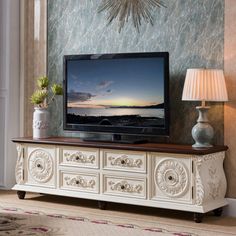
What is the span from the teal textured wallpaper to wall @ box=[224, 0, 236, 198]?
2.1 inches

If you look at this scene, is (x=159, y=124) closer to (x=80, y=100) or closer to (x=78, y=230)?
(x=80, y=100)

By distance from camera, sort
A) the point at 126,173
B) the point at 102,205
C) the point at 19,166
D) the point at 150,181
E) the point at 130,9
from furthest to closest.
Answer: the point at 19,166 → the point at 130,9 → the point at 102,205 → the point at 126,173 → the point at 150,181

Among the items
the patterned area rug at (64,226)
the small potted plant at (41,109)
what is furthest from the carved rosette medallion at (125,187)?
the small potted plant at (41,109)

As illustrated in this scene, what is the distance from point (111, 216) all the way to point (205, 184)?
83cm

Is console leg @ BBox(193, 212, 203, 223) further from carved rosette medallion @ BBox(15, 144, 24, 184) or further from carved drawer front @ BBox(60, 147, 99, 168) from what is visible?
carved rosette medallion @ BBox(15, 144, 24, 184)

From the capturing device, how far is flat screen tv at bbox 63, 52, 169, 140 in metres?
5.34

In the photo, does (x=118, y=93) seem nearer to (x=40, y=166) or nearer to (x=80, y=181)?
(x=80, y=181)

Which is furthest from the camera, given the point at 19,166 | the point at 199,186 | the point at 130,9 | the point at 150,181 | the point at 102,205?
the point at 19,166

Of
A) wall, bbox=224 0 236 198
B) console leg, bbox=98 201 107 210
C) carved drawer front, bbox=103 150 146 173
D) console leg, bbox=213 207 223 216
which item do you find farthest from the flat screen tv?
console leg, bbox=213 207 223 216

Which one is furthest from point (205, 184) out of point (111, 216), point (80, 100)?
point (80, 100)

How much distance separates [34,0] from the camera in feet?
20.7

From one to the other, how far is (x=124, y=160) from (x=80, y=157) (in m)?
0.46

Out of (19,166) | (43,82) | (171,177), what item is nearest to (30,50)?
(43,82)

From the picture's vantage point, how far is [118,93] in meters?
5.57
